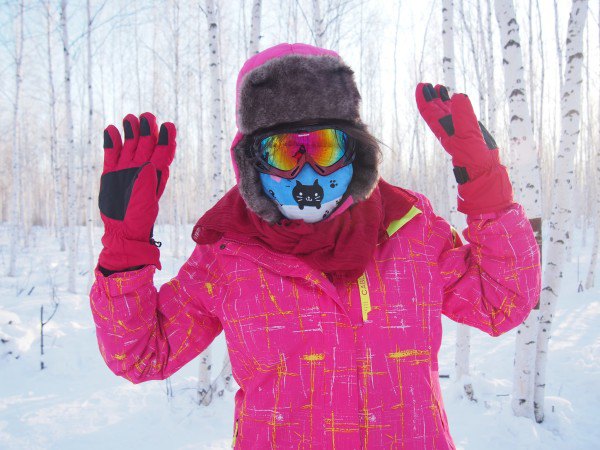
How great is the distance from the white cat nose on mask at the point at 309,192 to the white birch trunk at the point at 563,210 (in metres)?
2.93

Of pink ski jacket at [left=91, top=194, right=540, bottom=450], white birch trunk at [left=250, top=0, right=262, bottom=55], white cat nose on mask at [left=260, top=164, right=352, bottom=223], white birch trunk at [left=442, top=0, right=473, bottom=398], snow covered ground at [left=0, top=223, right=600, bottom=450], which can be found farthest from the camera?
white birch trunk at [left=442, top=0, right=473, bottom=398]

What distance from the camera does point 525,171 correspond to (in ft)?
9.20

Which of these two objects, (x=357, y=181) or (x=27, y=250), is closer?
(x=357, y=181)

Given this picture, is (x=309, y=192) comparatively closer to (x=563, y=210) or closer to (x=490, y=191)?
(x=490, y=191)

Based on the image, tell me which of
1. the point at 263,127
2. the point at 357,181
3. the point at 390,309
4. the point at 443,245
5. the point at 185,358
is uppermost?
the point at 263,127

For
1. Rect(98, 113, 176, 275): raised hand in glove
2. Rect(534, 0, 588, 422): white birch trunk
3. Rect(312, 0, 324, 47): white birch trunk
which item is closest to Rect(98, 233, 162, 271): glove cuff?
Rect(98, 113, 176, 275): raised hand in glove

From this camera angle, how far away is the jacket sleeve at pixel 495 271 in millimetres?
1055

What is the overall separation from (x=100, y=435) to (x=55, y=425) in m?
0.46

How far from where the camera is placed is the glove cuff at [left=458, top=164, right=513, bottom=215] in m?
1.06

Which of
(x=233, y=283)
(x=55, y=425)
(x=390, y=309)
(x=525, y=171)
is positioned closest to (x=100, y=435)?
(x=55, y=425)

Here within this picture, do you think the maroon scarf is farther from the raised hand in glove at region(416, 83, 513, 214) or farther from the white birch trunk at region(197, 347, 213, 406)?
the white birch trunk at region(197, 347, 213, 406)

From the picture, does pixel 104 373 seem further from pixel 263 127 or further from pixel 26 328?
pixel 263 127

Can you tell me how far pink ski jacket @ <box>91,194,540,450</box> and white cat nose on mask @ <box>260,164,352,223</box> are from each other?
0.51ft

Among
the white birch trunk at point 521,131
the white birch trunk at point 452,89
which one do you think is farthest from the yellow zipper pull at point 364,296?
the white birch trunk at point 452,89
